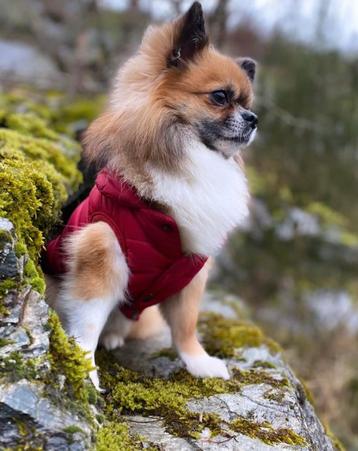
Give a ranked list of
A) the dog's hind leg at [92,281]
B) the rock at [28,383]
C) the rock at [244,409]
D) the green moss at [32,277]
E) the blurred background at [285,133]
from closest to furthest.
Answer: the rock at [28,383]
the green moss at [32,277]
the rock at [244,409]
the dog's hind leg at [92,281]
the blurred background at [285,133]

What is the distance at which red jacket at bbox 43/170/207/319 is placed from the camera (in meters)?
2.43

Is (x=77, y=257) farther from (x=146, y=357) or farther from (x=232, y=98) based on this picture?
(x=232, y=98)

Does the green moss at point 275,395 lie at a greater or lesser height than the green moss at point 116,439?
lesser

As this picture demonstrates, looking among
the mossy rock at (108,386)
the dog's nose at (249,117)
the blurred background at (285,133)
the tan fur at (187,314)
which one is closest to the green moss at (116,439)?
the mossy rock at (108,386)

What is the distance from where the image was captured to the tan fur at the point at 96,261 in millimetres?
2404

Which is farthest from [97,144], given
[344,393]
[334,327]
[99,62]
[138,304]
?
[99,62]

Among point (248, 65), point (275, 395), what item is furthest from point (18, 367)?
point (248, 65)

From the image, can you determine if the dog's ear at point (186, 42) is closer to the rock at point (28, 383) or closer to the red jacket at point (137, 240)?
the red jacket at point (137, 240)

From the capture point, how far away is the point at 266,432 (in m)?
2.18

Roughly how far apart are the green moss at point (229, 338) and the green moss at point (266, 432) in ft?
3.00

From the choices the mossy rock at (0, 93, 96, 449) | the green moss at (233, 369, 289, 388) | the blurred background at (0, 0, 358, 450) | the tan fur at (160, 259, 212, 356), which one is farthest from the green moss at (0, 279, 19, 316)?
the blurred background at (0, 0, 358, 450)

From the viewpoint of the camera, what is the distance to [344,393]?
6.45 m

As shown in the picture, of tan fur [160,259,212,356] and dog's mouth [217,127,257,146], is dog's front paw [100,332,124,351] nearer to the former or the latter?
tan fur [160,259,212,356]

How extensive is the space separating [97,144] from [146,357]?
118 cm
